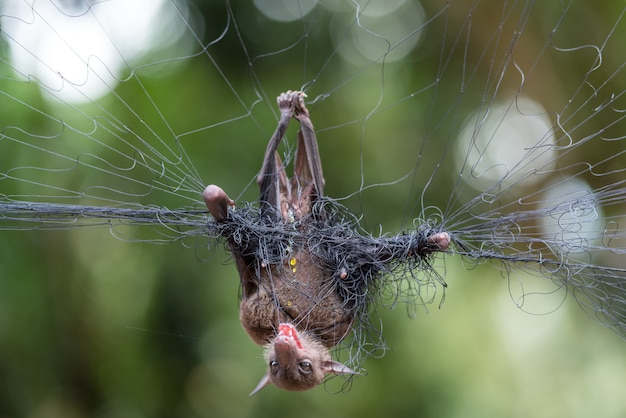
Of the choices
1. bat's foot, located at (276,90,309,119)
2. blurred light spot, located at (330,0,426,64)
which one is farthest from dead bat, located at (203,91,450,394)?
blurred light spot, located at (330,0,426,64)

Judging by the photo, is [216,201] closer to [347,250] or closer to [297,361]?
[347,250]

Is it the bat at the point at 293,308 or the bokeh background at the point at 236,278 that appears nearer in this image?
the bat at the point at 293,308

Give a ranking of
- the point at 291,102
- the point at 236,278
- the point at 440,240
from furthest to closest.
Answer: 1. the point at 236,278
2. the point at 291,102
3. the point at 440,240

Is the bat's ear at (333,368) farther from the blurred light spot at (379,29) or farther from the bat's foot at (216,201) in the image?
the blurred light spot at (379,29)

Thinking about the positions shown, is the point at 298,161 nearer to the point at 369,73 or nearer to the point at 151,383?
the point at 369,73

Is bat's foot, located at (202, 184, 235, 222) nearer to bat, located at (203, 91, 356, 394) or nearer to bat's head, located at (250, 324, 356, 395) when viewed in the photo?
bat, located at (203, 91, 356, 394)

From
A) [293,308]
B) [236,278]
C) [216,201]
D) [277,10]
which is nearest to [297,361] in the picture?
[293,308]

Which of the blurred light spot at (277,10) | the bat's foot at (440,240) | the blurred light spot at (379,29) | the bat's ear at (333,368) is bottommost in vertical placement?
the bat's ear at (333,368)

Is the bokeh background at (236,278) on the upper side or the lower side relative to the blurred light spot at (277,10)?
lower

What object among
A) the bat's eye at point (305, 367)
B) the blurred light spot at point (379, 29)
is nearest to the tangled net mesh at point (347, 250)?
the bat's eye at point (305, 367)
